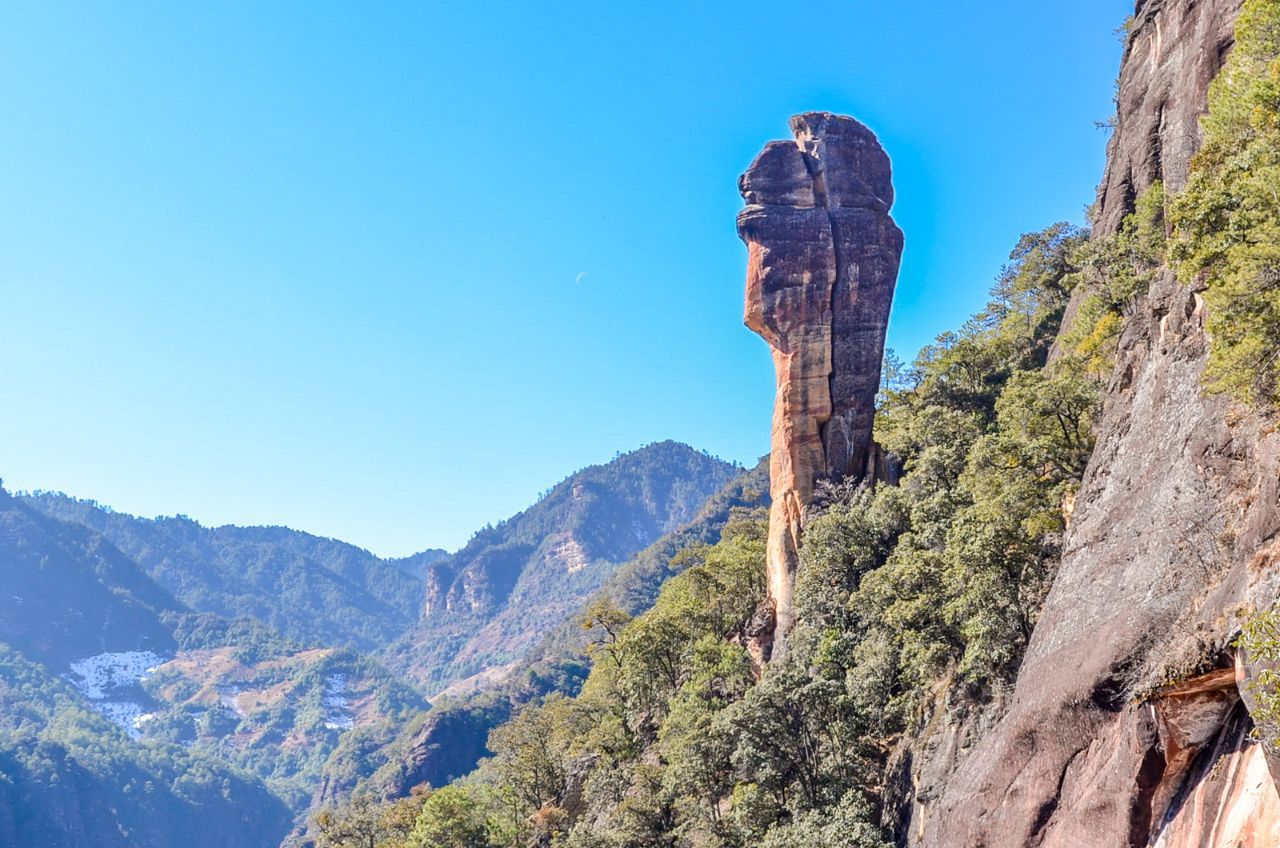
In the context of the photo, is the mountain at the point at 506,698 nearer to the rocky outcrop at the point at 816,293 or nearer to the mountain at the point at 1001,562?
the mountain at the point at 1001,562

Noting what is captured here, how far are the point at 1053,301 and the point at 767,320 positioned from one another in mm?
16586

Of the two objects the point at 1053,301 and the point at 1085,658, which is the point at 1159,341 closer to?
the point at 1085,658

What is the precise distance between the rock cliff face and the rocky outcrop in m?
23.6

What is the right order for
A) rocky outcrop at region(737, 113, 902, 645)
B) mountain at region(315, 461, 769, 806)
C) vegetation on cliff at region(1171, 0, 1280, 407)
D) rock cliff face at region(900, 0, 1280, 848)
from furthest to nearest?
mountain at region(315, 461, 769, 806) → rocky outcrop at region(737, 113, 902, 645) → vegetation on cliff at region(1171, 0, 1280, 407) → rock cliff face at region(900, 0, 1280, 848)

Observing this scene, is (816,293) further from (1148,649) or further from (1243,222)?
(1148,649)

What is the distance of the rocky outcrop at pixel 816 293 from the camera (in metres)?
49.2

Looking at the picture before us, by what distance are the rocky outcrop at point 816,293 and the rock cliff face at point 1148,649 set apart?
23.6 meters

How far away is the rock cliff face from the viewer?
1428 centimetres

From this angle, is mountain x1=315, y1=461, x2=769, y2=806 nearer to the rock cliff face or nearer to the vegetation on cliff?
the rock cliff face

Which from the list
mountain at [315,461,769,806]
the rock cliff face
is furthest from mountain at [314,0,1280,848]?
mountain at [315,461,769,806]

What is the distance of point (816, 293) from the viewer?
5094 cm

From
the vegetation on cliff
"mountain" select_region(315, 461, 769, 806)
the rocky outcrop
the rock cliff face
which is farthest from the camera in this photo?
"mountain" select_region(315, 461, 769, 806)

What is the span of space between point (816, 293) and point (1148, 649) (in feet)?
119

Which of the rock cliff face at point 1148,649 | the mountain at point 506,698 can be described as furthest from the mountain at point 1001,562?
the mountain at point 506,698
